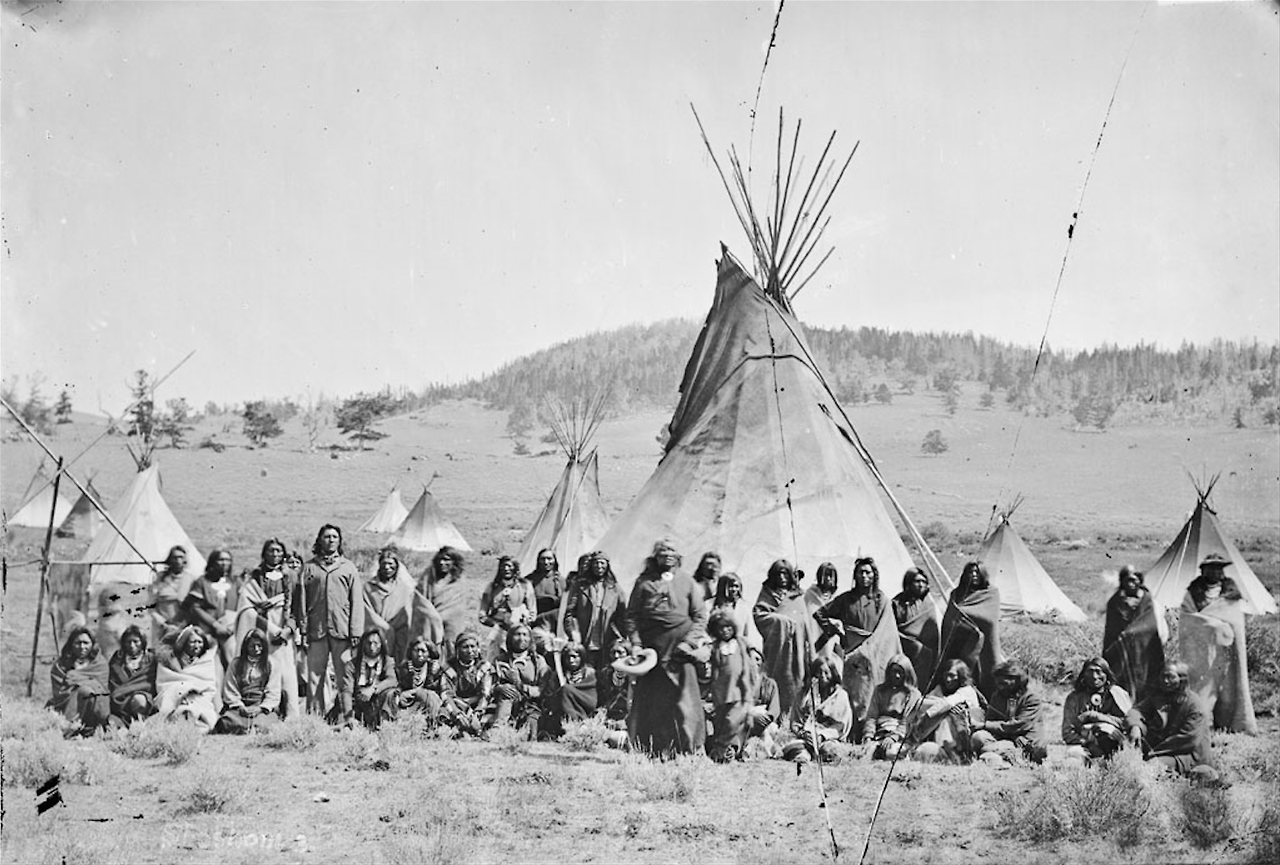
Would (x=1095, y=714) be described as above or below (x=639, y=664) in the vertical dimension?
below

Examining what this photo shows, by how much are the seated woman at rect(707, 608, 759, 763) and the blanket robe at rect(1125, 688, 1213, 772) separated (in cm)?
204

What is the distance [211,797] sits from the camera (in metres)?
4.98

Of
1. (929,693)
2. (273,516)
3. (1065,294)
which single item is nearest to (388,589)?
(929,693)

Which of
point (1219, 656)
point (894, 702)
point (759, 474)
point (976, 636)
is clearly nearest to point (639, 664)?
point (894, 702)

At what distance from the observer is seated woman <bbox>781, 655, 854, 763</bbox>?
583 cm

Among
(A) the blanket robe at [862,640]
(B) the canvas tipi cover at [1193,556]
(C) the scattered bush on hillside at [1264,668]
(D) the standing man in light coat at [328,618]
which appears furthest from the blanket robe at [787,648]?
(B) the canvas tipi cover at [1193,556]

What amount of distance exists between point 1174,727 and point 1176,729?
0.5 inches

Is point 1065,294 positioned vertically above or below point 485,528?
above

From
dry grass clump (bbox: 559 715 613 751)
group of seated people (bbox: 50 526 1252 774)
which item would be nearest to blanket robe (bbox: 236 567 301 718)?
group of seated people (bbox: 50 526 1252 774)

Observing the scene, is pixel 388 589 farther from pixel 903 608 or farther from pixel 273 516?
pixel 273 516

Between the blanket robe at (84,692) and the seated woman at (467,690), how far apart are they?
1978 millimetres

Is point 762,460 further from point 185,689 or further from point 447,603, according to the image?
point 185,689

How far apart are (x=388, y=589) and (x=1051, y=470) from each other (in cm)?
2698

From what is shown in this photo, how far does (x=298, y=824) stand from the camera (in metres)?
4.86
